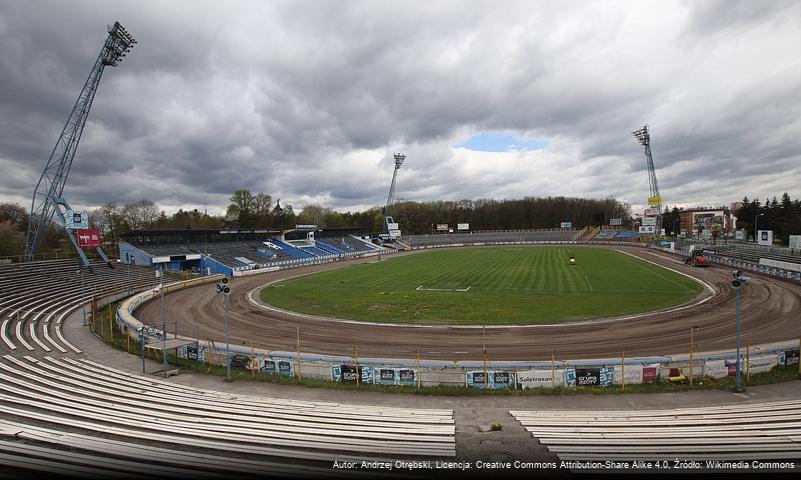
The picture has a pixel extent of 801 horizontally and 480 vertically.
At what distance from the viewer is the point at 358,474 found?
3.90 meters

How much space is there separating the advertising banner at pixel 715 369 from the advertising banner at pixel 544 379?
635cm

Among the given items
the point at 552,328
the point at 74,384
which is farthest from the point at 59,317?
the point at 552,328

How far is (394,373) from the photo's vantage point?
17.2 m

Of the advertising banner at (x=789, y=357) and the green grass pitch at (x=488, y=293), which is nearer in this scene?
the advertising banner at (x=789, y=357)

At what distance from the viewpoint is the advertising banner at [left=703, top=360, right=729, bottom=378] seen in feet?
55.2

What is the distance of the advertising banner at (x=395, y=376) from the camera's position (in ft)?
55.7

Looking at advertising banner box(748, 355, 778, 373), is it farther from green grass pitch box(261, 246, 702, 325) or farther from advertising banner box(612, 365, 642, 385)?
green grass pitch box(261, 246, 702, 325)

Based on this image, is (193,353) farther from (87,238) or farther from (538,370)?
(87,238)

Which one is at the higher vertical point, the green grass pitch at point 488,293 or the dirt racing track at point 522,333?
the green grass pitch at point 488,293

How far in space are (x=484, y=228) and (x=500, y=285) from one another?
465ft

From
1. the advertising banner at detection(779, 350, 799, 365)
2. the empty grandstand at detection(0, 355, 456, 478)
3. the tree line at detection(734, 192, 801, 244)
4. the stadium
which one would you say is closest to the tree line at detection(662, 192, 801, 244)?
the tree line at detection(734, 192, 801, 244)

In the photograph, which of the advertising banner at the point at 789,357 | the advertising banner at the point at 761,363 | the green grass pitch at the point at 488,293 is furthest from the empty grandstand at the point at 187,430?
the green grass pitch at the point at 488,293

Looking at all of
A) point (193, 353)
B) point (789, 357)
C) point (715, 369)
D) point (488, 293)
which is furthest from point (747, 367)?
point (193, 353)

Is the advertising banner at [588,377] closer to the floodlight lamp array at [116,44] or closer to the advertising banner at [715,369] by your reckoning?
the advertising banner at [715,369]
